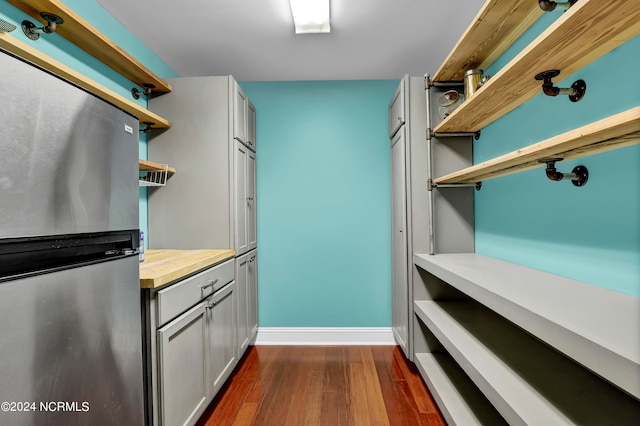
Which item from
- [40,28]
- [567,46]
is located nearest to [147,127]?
[40,28]

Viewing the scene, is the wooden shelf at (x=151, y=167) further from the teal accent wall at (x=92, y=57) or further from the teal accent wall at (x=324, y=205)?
the teal accent wall at (x=324, y=205)

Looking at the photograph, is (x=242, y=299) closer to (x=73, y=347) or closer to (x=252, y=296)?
(x=252, y=296)

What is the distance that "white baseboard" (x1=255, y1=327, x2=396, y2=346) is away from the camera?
261cm

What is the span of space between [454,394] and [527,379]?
1.96 ft

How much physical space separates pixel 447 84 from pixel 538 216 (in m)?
1.11

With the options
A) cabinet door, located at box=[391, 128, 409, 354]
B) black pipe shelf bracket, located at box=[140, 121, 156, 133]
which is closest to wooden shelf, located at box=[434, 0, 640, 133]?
cabinet door, located at box=[391, 128, 409, 354]

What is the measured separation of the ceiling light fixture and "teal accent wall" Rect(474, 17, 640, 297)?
115 cm

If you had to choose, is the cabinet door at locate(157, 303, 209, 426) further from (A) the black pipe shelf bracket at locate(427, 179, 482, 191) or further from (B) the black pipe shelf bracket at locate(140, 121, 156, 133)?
→ (A) the black pipe shelf bracket at locate(427, 179, 482, 191)

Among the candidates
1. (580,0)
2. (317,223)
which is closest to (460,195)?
(317,223)

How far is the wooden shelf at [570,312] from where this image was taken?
64cm

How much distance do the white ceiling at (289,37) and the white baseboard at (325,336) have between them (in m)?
2.35

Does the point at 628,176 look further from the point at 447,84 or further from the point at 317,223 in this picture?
the point at 317,223

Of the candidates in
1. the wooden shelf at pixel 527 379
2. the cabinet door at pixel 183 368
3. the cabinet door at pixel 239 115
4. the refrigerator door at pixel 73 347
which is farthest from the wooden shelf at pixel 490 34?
the cabinet door at pixel 183 368

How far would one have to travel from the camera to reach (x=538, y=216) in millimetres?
1454
